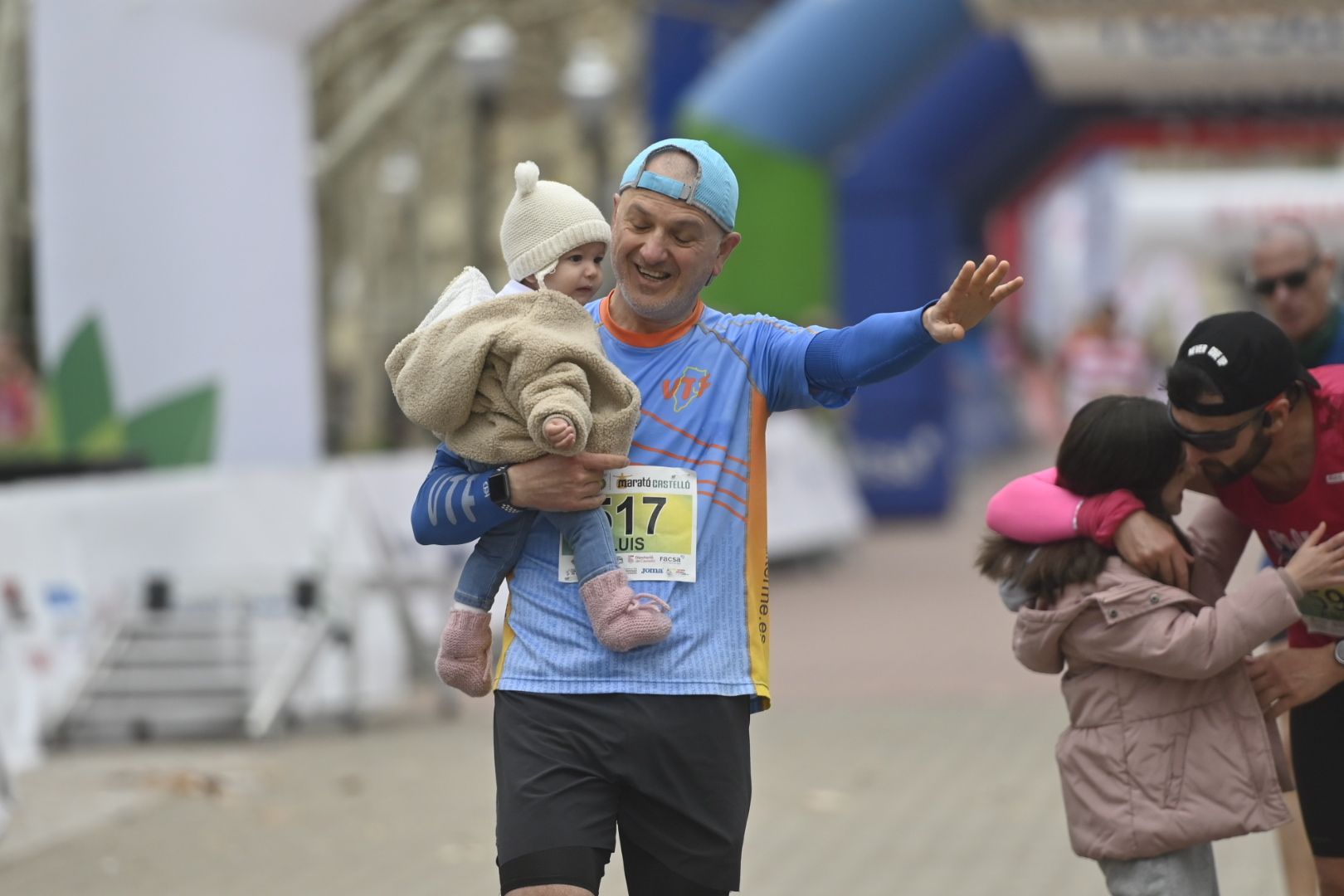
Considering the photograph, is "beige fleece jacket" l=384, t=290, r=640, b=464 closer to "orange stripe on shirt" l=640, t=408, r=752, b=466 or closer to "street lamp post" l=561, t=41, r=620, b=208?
"orange stripe on shirt" l=640, t=408, r=752, b=466

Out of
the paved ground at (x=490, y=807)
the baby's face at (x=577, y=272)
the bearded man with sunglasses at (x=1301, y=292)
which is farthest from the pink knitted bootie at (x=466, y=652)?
the paved ground at (x=490, y=807)

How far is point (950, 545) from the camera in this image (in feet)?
61.9

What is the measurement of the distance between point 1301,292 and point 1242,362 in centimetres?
177

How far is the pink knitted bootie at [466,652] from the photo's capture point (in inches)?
160

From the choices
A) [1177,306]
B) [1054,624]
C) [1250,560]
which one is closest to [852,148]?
[1250,560]

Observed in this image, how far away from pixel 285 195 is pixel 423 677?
2.76 m

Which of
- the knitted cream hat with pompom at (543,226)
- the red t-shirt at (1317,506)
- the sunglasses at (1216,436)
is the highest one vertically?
the knitted cream hat with pompom at (543,226)

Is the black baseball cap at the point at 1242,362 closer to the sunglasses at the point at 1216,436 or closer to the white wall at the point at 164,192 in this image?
the sunglasses at the point at 1216,436

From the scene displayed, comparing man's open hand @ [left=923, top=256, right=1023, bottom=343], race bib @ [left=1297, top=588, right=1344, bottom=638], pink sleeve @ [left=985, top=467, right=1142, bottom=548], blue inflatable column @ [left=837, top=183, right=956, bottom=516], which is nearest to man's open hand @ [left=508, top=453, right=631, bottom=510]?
man's open hand @ [left=923, top=256, right=1023, bottom=343]

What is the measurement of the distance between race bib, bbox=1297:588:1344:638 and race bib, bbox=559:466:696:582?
1.18 metres

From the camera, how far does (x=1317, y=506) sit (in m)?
4.10

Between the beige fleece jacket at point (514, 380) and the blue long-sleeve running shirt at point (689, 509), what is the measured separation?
95 mm

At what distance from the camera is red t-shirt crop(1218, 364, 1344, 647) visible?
4066 millimetres

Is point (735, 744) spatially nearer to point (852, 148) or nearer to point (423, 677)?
point (423, 677)
